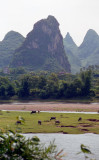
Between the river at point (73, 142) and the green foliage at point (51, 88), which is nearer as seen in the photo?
the river at point (73, 142)

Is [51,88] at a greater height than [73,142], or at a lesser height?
greater

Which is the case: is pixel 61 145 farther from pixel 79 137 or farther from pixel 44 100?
pixel 44 100

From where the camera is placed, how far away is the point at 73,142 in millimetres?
33969

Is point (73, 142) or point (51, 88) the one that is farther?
point (51, 88)

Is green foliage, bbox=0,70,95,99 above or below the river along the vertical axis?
above

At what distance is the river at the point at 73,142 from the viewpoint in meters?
28.7

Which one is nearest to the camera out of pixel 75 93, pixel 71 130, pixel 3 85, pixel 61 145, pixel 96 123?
pixel 61 145

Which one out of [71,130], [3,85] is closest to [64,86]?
[3,85]

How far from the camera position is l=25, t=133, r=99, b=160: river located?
28688 millimetres

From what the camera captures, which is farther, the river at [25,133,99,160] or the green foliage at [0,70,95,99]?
the green foliage at [0,70,95,99]

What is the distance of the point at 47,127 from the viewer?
4278cm

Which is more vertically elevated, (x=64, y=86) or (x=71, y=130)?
(x=64, y=86)

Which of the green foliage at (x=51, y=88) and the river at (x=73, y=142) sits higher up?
the green foliage at (x=51, y=88)

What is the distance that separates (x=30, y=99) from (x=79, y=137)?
72395 mm
